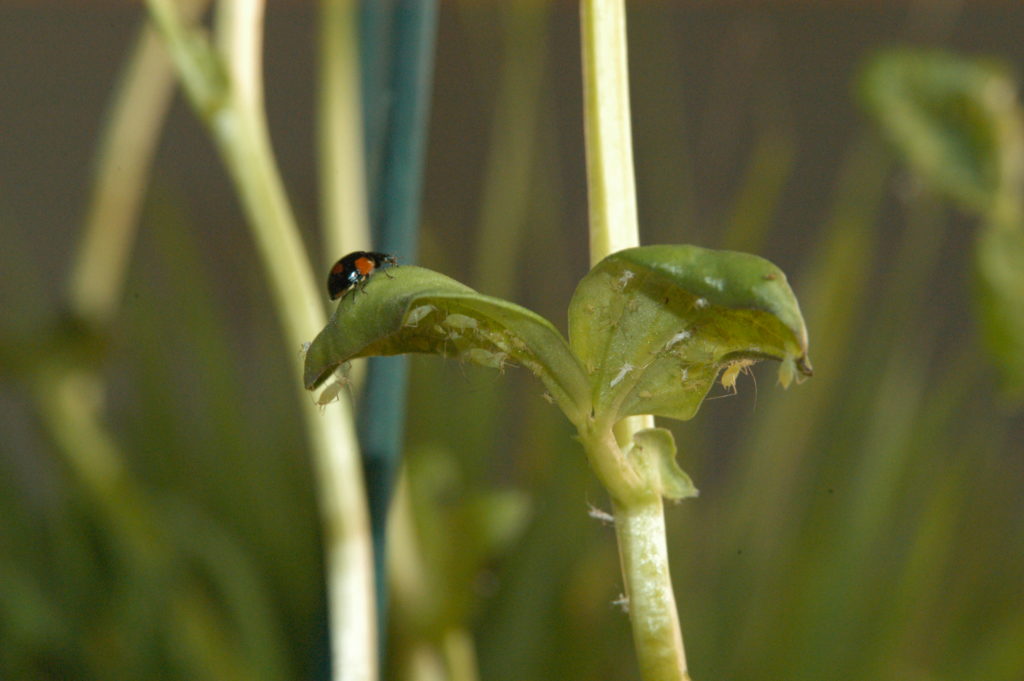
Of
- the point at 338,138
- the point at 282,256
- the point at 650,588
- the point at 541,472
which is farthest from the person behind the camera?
the point at 541,472

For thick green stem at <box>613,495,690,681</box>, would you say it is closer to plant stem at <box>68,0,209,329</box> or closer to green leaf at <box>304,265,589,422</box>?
green leaf at <box>304,265,589,422</box>

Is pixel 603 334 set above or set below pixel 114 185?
below

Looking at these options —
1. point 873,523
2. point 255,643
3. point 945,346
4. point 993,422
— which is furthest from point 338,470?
point 945,346

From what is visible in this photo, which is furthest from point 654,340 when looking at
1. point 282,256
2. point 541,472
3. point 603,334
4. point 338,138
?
point 541,472

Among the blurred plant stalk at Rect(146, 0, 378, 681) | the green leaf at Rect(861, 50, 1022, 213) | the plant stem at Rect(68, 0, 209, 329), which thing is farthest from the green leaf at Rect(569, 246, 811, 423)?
the plant stem at Rect(68, 0, 209, 329)

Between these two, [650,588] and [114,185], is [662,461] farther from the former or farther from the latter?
[114,185]

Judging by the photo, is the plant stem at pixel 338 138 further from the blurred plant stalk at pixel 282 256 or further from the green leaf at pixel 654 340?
the green leaf at pixel 654 340

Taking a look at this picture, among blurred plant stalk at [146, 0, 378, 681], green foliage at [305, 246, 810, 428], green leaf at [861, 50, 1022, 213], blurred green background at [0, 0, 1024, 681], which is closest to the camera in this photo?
green foliage at [305, 246, 810, 428]
